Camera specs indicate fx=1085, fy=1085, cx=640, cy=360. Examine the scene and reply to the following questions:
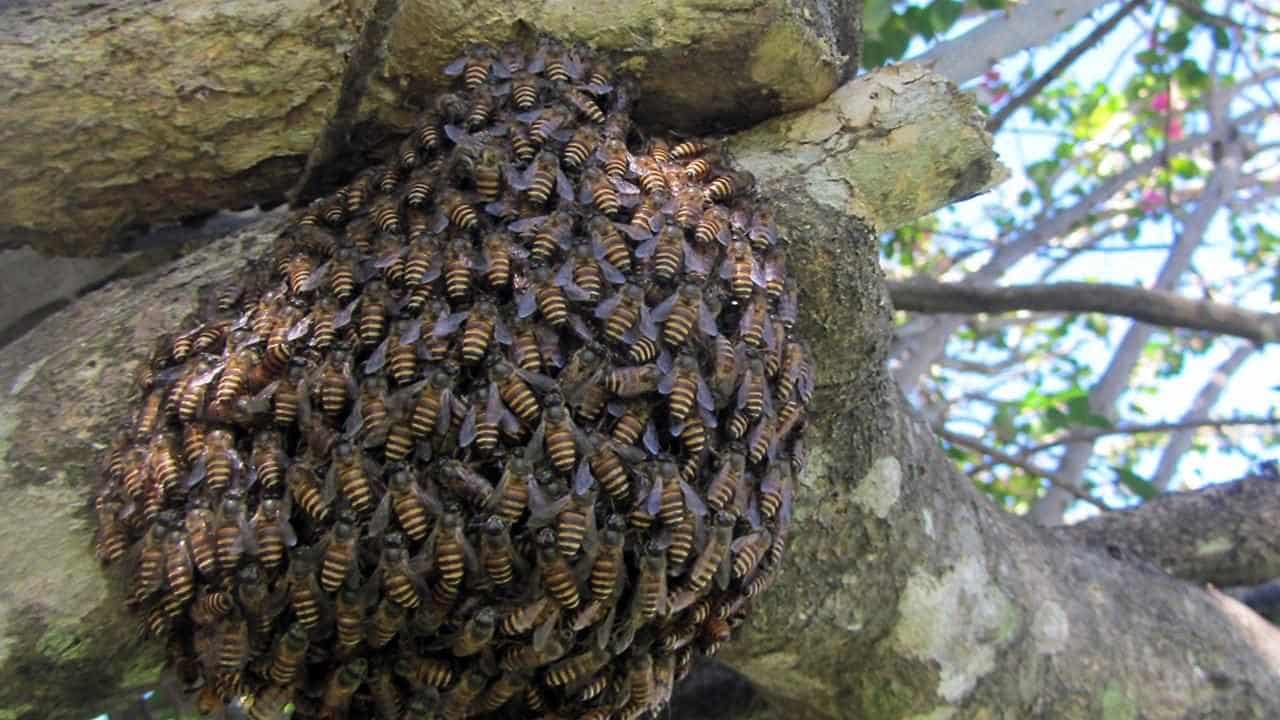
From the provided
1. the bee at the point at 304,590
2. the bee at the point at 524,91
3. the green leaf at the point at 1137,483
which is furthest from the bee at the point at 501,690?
the green leaf at the point at 1137,483

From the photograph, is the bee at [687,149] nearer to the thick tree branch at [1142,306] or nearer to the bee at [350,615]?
the bee at [350,615]

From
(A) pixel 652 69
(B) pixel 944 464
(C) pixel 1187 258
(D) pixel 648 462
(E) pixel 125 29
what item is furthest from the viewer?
(C) pixel 1187 258

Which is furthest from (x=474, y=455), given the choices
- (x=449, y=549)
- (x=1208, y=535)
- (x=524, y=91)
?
(x=1208, y=535)

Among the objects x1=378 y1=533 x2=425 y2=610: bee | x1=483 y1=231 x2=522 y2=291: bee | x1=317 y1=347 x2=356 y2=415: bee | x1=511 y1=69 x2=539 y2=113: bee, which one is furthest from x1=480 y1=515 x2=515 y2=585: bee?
x1=511 y1=69 x2=539 y2=113: bee

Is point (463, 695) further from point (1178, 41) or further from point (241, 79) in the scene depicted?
point (1178, 41)

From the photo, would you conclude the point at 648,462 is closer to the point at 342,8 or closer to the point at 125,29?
the point at 342,8

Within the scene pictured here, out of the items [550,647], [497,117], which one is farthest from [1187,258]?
[550,647]
